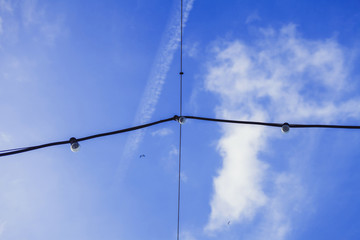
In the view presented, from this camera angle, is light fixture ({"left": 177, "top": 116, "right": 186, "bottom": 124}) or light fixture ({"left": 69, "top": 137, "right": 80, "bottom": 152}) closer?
light fixture ({"left": 69, "top": 137, "right": 80, "bottom": 152})

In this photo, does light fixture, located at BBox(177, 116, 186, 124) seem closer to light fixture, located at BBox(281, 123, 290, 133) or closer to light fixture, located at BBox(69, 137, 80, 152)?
light fixture, located at BBox(281, 123, 290, 133)

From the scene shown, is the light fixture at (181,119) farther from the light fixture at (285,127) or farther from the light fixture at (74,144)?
the light fixture at (74,144)

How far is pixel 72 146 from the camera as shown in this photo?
30.8ft

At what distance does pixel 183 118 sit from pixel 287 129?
12.2 ft

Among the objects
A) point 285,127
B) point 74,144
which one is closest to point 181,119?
point 285,127

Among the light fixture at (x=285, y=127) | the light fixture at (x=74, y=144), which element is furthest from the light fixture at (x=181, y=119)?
the light fixture at (x=74, y=144)

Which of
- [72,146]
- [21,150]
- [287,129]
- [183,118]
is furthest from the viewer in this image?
[183,118]

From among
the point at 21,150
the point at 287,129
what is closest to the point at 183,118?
the point at 287,129

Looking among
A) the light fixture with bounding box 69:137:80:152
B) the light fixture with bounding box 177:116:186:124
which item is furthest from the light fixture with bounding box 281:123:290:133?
the light fixture with bounding box 69:137:80:152

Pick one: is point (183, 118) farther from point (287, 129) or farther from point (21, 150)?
point (21, 150)

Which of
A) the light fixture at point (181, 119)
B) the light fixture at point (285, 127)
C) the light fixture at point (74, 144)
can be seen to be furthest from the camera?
the light fixture at point (181, 119)

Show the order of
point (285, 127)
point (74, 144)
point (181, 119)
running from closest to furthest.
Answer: point (74, 144) → point (285, 127) → point (181, 119)

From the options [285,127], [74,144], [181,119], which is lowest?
[74,144]

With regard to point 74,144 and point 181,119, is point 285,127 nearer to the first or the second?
point 181,119
